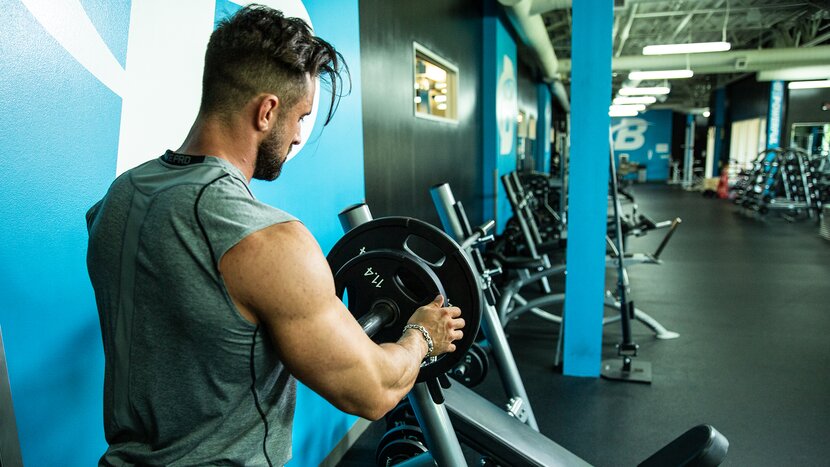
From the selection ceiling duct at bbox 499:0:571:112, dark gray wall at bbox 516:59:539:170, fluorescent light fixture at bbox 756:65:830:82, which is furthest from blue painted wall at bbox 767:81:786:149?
ceiling duct at bbox 499:0:571:112

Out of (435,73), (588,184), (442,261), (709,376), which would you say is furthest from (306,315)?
(435,73)

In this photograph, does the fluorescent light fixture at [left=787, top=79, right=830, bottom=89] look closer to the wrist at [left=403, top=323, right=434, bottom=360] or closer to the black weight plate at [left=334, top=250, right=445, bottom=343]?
the black weight plate at [left=334, top=250, right=445, bottom=343]

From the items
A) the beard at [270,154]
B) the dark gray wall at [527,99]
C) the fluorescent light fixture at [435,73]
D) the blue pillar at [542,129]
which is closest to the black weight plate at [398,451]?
the beard at [270,154]

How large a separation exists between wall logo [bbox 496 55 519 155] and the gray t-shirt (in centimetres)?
479

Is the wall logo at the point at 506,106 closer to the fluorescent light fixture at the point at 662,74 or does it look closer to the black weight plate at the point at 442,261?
the fluorescent light fixture at the point at 662,74

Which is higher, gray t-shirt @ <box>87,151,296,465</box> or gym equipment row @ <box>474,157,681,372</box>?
gray t-shirt @ <box>87,151,296,465</box>

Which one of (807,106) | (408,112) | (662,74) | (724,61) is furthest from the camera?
(807,106)

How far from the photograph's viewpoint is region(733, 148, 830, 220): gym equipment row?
8156 millimetres

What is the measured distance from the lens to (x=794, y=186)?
28.2 ft

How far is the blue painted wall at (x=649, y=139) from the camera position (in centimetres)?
2052

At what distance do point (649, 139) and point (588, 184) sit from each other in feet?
66.7

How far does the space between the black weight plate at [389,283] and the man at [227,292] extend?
0.28 meters

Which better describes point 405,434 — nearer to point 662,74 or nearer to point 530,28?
point 530,28

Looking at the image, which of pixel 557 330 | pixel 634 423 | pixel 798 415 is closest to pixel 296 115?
pixel 634 423
